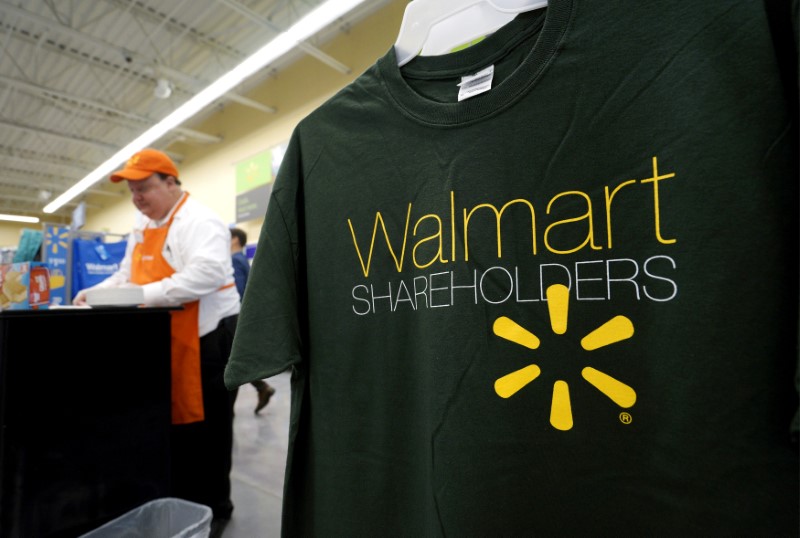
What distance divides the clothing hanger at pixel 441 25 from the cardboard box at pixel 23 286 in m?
1.88

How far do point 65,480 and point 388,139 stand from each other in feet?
4.81

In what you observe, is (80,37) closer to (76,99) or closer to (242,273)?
(76,99)

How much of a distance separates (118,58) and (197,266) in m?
5.68

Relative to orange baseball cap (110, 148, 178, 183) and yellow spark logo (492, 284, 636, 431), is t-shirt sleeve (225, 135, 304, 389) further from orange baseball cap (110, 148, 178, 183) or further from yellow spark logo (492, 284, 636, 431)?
orange baseball cap (110, 148, 178, 183)

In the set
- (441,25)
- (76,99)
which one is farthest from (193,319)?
(76,99)

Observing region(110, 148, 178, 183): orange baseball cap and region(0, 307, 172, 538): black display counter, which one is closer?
region(0, 307, 172, 538): black display counter

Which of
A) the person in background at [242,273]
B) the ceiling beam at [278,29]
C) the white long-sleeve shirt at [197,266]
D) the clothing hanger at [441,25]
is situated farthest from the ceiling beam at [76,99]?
the clothing hanger at [441,25]

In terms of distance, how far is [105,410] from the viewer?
53.2 inches

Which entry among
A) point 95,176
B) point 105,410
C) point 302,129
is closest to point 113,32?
point 95,176

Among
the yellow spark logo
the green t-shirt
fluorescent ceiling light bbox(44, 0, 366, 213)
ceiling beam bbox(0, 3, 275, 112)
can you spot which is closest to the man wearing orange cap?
the green t-shirt

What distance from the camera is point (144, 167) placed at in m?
1.66

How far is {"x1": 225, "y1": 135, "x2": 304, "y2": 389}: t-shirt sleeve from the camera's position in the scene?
2.09 feet

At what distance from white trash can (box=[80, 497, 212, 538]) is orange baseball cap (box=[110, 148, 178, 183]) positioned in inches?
48.4

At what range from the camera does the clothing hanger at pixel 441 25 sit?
0.65m
